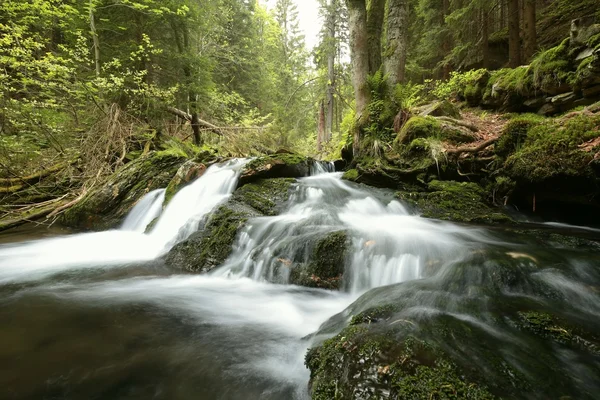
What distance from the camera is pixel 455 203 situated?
5.99 metres

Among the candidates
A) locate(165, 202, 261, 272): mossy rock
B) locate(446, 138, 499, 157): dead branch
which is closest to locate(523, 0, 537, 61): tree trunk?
locate(446, 138, 499, 157): dead branch

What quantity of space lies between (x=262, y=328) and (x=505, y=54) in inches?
615

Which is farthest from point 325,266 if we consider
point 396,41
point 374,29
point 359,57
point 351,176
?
point 374,29

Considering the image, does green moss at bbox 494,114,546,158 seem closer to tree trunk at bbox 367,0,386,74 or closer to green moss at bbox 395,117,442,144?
green moss at bbox 395,117,442,144

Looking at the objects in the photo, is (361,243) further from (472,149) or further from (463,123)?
(463,123)

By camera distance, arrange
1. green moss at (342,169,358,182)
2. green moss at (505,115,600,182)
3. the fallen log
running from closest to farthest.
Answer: green moss at (505,115,600,182) → the fallen log → green moss at (342,169,358,182)

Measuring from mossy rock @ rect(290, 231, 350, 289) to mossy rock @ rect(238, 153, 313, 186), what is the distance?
3819 millimetres

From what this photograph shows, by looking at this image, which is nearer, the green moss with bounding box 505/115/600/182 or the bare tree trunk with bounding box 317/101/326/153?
the green moss with bounding box 505/115/600/182

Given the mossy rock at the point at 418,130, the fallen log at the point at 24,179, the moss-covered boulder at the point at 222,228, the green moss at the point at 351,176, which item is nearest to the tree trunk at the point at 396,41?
the mossy rock at the point at 418,130

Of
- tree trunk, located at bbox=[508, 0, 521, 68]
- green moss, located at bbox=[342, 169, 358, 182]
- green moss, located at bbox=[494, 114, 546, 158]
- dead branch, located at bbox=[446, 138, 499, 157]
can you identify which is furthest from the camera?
tree trunk, located at bbox=[508, 0, 521, 68]

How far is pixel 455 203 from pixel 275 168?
14.7ft

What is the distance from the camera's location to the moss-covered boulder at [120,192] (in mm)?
7695

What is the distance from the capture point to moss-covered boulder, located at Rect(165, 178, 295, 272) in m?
5.05

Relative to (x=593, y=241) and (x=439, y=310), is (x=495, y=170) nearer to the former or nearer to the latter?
(x=593, y=241)
